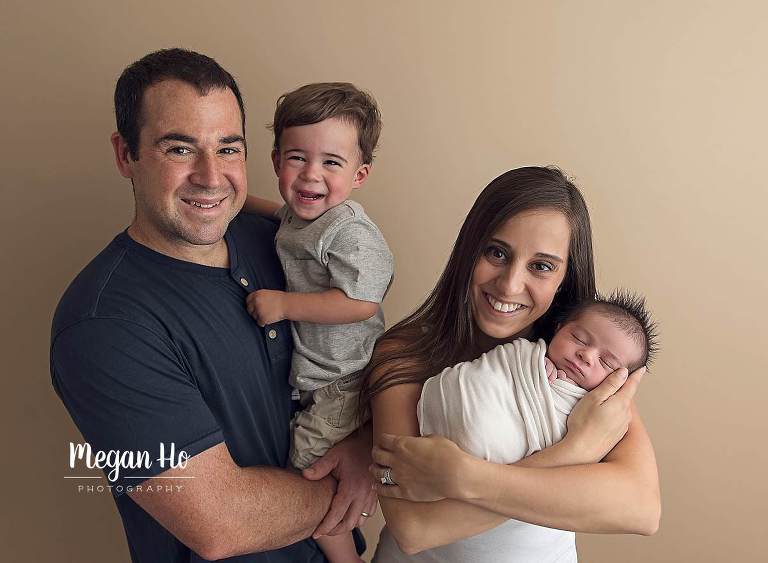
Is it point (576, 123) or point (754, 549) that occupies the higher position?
point (576, 123)

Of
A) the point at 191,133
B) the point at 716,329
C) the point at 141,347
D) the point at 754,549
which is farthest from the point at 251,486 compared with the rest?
the point at 754,549

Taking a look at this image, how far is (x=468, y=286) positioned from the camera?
71.4 inches

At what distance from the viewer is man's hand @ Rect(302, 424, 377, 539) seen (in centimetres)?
182

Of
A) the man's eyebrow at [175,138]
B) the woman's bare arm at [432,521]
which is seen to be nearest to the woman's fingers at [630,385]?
the woman's bare arm at [432,521]

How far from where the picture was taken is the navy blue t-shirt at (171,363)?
5.02 ft

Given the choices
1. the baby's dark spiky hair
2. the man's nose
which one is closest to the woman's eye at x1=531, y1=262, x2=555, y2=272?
the baby's dark spiky hair

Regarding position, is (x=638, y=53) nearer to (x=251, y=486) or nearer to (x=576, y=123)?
(x=576, y=123)

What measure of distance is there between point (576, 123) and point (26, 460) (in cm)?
214

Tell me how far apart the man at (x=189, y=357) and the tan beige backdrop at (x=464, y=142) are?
57 cm

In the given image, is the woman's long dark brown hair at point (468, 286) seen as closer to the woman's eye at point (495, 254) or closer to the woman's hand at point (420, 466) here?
the woman's eye at point (495, 254)

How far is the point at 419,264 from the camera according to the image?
2.46 meters

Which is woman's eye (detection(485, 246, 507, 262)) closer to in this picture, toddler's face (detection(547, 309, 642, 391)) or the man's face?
toddler's face (detection(547, 309, 642, 391))

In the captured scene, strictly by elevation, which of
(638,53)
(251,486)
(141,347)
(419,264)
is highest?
(638,53)

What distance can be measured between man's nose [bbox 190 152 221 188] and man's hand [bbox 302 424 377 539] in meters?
0.73
